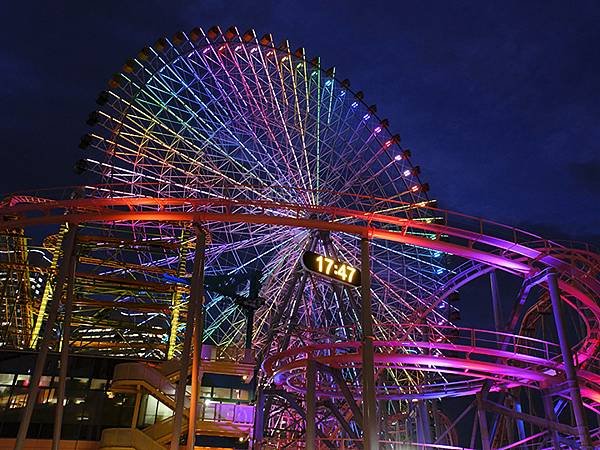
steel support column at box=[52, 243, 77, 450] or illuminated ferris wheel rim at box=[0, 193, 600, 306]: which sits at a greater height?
illuminated ferris wheel rim at box=[0, 193, 600, 306]

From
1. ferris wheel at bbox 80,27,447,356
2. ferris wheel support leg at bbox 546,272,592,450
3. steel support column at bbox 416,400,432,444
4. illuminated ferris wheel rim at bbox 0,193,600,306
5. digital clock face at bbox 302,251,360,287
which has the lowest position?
steel support column at bbox 416,400,432,444

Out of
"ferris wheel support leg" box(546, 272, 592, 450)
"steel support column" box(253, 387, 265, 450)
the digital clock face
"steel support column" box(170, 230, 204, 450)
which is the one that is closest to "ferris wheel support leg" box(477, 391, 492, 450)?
"ferris wheel support leg" box(546, 272, 592, 450)

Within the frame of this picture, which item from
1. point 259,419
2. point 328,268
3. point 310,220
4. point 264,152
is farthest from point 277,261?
point 328,268

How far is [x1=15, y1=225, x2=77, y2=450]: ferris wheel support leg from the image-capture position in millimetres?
19203

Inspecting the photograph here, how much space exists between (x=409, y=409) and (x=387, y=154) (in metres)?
18.4

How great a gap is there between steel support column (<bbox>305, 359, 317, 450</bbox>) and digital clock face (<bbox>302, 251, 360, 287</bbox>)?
4.18m

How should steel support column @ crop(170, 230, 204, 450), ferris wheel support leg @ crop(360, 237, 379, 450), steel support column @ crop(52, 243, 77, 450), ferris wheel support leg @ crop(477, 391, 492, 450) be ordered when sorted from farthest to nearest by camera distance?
ferris wheel support leg @ crop(477, 391, 492, 450) < steel support column @ crop(52, 243, 77, 450) < steel support column @ crop(170, 230, 204, 450) < ferris wheel support leg @ crop(360, 237, 379, 450)

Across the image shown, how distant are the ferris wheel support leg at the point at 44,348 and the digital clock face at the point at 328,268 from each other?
370 inches

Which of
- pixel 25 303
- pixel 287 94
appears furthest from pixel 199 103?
pixel 25 303

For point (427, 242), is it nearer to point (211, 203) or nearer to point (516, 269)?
point (516, 269)

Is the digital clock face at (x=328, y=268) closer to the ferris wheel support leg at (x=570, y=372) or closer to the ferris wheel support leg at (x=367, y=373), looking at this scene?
the ferris wheel support leg at (x=367, y=373)

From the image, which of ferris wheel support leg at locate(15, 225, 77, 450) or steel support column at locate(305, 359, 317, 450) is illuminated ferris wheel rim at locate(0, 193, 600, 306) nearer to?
ferris wheel support leg at locate(15, 225, 77, 450)

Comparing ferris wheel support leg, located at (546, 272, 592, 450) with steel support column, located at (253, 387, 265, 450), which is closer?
ferris wheel support leg, located at (546, 272, 592, 450)

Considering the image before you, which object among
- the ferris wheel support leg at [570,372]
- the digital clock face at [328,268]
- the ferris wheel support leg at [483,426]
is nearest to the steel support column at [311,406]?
the digital clock face at [328,268]
